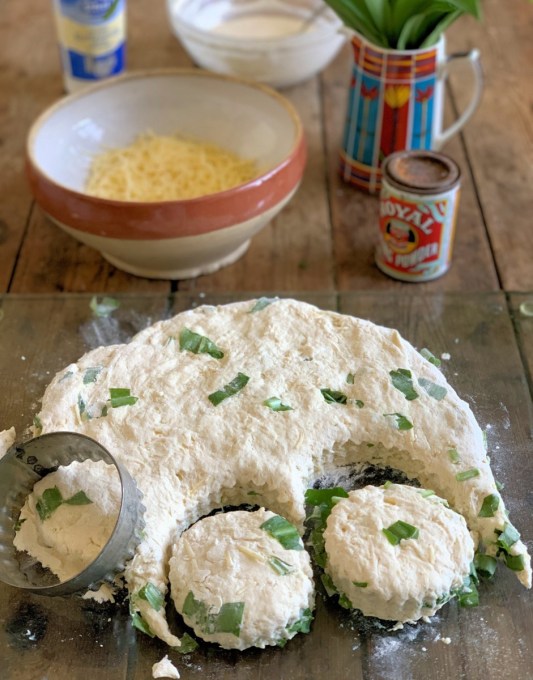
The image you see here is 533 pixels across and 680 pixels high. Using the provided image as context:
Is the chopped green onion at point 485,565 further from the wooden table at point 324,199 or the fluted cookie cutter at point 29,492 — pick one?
the wooden table at point 324,199

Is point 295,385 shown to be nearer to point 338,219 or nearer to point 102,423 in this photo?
point 102,423

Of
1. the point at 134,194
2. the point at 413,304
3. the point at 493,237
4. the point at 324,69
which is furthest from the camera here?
the point at 324,69

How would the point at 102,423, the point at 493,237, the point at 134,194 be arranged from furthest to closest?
1. the point at 493,237
2. the point at 134,194
3. the point at 102,423

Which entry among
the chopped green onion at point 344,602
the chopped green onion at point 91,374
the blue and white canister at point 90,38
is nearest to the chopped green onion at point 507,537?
the chopped green onion at point 344,602

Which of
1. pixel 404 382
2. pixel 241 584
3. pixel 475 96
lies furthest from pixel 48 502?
pixel 475 96

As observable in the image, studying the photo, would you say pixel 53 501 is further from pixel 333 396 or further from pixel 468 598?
pixel 468 598

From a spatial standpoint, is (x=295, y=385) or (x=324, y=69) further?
(x=324, y=69)

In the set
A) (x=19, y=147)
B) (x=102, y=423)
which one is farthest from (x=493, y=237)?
(x=19, y=147)

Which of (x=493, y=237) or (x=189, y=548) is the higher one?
(x=189, y=548)
